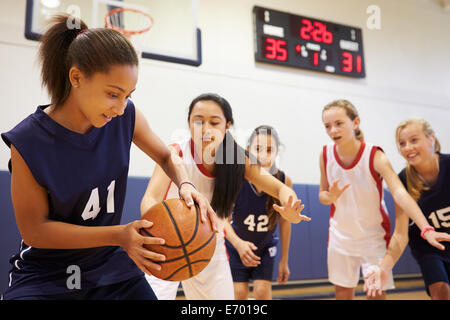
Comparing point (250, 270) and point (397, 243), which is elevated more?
point (397, 243)

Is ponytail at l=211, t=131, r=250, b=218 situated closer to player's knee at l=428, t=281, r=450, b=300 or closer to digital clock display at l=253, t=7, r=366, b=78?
player's knee at l=428, t=281, r=450, b=300

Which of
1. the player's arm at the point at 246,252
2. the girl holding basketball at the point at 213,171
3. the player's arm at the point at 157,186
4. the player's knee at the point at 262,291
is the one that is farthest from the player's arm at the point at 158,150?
the player's knee at the point at 262,291

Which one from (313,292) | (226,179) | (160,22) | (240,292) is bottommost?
(313,292)

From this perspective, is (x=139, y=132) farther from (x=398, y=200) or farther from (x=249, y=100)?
(x=249, y=100)

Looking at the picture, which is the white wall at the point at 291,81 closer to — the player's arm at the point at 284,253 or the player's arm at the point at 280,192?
the player's arm at the point at 284,253

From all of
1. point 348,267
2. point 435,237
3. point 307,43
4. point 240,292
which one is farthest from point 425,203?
point 307,43

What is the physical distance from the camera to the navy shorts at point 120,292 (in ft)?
4.03

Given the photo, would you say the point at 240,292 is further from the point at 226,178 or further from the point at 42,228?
the point at 42,228

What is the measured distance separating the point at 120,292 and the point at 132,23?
11.8 feet

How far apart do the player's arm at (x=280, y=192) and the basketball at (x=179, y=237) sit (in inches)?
15.9

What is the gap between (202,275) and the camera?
223cm

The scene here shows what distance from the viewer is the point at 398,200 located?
8.29 feet

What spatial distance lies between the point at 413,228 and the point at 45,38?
2.65 meters
